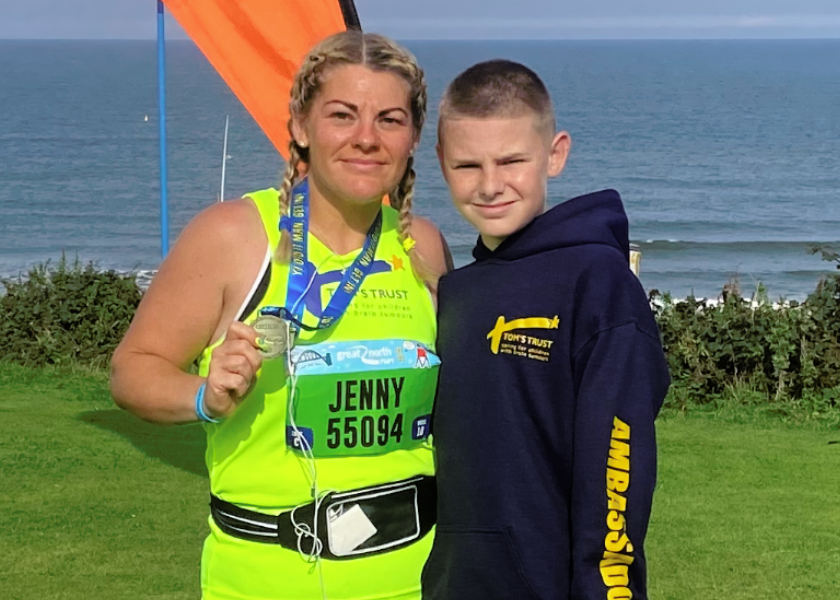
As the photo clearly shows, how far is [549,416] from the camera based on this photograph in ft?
8.18

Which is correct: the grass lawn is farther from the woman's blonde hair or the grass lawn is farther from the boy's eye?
the boy's eye

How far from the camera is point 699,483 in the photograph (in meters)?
6.63

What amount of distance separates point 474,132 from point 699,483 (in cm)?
444

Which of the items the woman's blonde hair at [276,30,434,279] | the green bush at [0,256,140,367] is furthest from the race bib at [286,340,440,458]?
the green bush at [0,256,140,367]

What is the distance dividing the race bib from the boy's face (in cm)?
32

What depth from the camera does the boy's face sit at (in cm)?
260

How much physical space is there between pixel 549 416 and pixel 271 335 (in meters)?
0.57

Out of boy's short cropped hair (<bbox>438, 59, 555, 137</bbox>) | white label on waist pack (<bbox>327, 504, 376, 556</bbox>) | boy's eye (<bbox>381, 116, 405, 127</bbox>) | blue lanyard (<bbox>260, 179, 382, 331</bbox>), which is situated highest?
boy's short cropped hair (<bbox>438, 59, 555, 137</bbox>)

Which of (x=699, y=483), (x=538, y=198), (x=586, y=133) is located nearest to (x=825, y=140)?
(x=586, y=133)

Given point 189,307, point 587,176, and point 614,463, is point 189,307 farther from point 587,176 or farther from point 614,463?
point 587,176

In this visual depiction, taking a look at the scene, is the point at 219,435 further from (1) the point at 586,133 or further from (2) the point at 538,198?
(1) the point at 586,133

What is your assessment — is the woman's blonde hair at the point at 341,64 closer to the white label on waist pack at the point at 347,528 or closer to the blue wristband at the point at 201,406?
the blue wristband at the point at 201,406

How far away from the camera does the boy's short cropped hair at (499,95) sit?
2.61 m

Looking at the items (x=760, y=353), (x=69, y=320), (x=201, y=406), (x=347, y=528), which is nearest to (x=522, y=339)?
(x=347, y=528)
